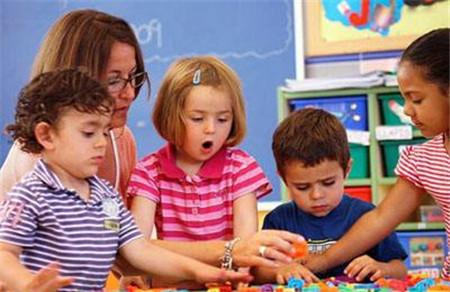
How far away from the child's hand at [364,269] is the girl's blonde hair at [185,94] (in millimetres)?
363

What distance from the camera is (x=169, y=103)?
155 cm

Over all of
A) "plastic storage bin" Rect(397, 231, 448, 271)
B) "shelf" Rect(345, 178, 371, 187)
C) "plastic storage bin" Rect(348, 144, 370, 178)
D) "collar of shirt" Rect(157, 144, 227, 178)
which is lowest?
"plastic storage bin" Rect(397, 231, 448, 271)

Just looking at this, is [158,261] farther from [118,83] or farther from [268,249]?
[118,83]

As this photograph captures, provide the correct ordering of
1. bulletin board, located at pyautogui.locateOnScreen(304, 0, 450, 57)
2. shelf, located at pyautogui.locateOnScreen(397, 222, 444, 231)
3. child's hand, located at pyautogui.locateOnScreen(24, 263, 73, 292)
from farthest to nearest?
1. bulletin board, located at pyautogui.locateOnScreen(304, 0, 450, 57)
2. shelf, located at pyautogui.locateOnScreen(397, 222, 444, 231)
3. child's hand, located at pyautogui.locateOnScreen(24, 263, 73, 292)

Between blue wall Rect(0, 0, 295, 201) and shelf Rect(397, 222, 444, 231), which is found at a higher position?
blue wall Rect(0, 0, 295, 201)

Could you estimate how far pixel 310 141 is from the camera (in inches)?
60.2

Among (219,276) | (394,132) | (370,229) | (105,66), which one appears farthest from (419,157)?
(394,132)

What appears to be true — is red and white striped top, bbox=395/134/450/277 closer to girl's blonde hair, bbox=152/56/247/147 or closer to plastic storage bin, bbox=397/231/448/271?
girl's blonde hair, bbox=152/56/247/147

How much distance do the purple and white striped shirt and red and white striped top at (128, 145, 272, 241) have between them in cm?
35

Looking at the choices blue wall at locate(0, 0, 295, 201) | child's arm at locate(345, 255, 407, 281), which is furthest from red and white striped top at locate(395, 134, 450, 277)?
blue wall at locate(0, 0, 295, 201)

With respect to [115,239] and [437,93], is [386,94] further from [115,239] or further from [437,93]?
[115,239]

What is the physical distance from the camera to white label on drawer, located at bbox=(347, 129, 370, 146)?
3.14 m

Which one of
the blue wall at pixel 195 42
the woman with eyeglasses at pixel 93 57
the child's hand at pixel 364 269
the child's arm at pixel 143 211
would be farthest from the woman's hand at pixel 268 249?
the blue wall at pixel 195 42

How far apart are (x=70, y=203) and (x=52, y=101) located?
155 millimetres
